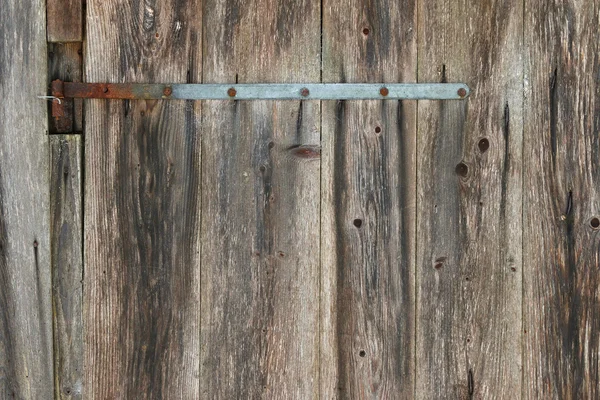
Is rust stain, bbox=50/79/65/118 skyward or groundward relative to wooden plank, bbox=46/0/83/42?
groundward

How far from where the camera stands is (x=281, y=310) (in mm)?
1428

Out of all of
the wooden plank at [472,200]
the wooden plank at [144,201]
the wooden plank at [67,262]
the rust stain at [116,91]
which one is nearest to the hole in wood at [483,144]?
the wooden plank at [472,200]

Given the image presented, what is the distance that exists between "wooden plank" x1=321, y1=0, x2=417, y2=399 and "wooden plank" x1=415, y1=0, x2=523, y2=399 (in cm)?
4

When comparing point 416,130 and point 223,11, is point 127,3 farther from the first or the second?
point 416,130

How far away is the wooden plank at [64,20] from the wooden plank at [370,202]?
58cm

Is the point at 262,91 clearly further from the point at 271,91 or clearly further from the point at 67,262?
the point at 67,262

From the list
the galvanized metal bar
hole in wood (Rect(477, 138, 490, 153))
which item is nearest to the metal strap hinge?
the galvanized metal bar

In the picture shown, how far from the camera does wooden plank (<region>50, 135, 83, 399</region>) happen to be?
144cm

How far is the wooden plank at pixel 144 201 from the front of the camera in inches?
56.3

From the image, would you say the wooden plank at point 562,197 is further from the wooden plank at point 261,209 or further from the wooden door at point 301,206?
the wooden plank at point 261,209

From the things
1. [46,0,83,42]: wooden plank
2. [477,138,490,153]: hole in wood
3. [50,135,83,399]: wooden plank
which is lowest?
[50,135,83,399]: wooden plank

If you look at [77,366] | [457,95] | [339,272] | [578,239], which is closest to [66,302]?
[77,366]

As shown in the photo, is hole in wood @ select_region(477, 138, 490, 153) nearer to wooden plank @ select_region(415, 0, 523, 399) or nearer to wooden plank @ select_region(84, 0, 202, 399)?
wooden plank @ select_region(415, 0, 523, 399)

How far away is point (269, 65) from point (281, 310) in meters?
0.57
